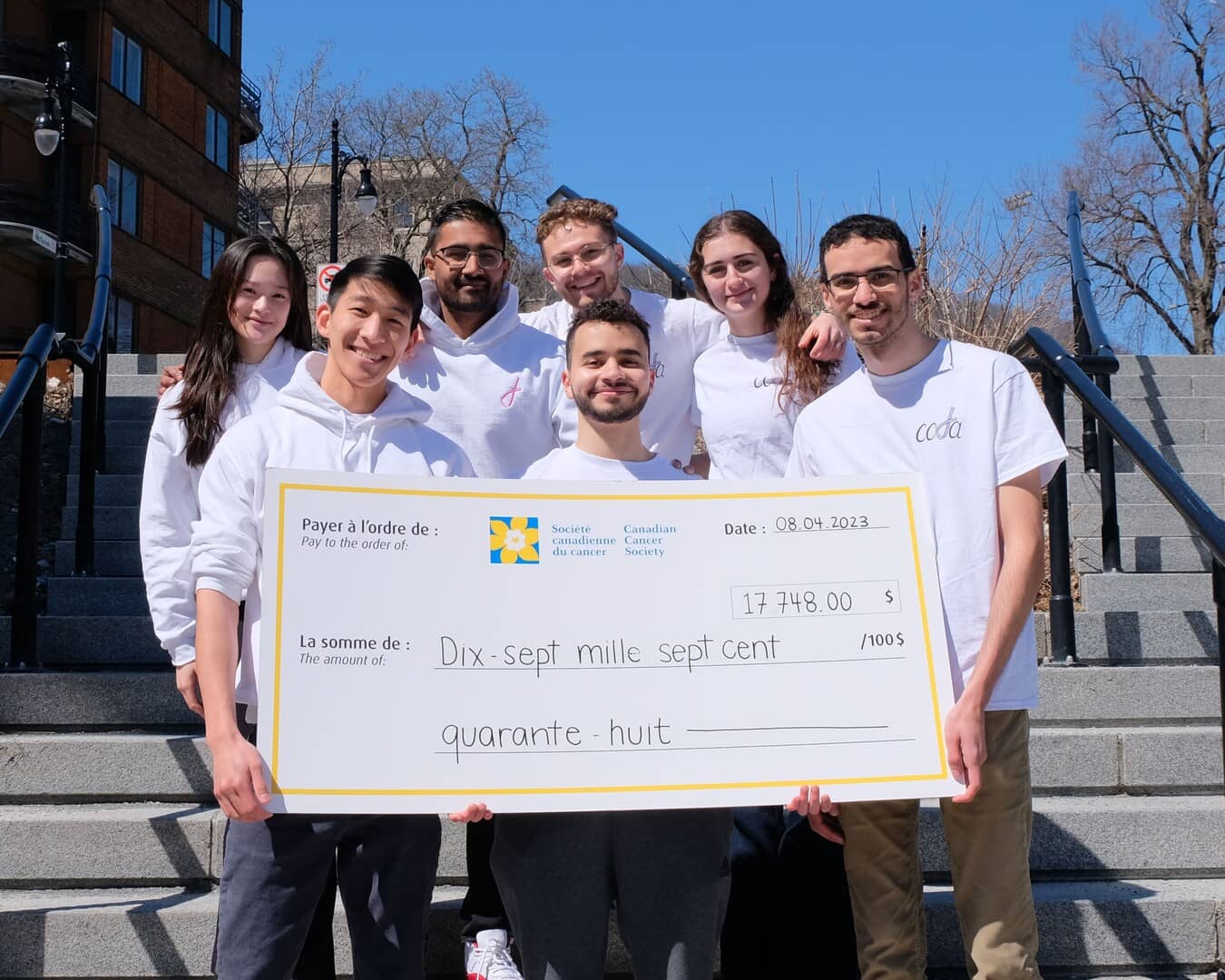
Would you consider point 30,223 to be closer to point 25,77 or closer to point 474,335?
point 25,77

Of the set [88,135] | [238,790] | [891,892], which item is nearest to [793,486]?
[891,892]

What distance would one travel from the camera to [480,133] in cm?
3681

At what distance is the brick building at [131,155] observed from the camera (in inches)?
953

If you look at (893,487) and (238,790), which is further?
(893,487)

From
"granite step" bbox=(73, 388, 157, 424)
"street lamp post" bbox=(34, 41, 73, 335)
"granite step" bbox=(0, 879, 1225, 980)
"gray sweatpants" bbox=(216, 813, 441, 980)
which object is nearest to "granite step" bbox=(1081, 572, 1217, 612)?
"granite step" bbox=(0, 879, 1225, 980)

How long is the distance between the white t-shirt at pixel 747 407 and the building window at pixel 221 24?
1310 inches

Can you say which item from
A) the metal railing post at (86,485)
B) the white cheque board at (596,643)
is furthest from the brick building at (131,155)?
the white cheque board at (596,643)

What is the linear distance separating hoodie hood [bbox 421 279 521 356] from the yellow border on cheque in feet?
3.56

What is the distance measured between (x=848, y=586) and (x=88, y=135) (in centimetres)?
2797

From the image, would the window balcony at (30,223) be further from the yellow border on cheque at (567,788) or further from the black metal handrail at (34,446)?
the yellow border on cheque at (567,788)

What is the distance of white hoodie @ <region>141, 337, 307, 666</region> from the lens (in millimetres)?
2832

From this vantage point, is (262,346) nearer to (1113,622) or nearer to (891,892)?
(891,892)

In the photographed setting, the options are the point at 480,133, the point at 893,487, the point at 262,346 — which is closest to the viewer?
the point at 893,487

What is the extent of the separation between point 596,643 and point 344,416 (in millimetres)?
815
